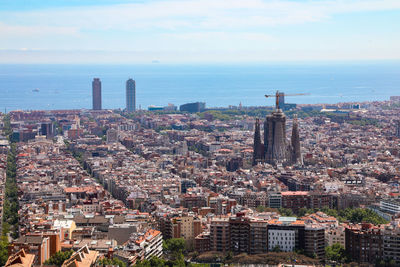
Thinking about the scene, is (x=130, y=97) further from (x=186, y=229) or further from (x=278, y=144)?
(x=186, y=229)

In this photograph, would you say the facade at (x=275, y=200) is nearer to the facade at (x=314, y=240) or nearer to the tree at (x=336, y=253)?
the facade at (x=314, y=240)

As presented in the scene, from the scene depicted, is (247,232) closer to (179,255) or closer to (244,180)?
(179,255)

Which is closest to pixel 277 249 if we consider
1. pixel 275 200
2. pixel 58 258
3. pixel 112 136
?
pixel 58 258

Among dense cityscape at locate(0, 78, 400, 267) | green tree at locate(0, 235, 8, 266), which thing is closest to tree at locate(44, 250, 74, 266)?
dense cityscape at locate(0, 78, 400, 267)

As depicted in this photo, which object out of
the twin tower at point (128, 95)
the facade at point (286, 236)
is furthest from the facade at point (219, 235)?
the twin tower at point (128, 95)

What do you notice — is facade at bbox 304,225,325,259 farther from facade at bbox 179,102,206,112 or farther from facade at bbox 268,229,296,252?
facade at bbox 179,102,206,112
